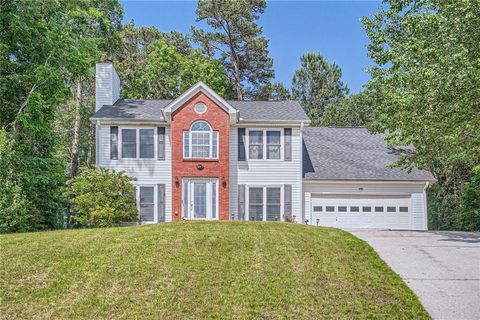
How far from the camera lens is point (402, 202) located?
19625 millimetres

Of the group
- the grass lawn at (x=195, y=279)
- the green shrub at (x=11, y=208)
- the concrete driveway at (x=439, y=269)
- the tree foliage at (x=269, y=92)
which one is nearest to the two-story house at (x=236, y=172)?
the green shrub at (x=11, y=208)

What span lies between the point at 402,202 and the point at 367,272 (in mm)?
12173

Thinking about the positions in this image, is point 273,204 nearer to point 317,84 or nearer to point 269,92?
point 269,92

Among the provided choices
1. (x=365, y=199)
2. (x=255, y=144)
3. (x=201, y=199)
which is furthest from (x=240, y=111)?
(x=365, y=199)

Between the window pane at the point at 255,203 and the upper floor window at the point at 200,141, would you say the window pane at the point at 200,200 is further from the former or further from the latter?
the window pane at the point at 255,203

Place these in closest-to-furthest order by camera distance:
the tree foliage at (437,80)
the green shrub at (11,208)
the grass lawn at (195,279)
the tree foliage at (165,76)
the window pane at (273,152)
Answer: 1. the grass lawn at (195,279)
2. the tree foliage at (437,80)
3. the green shrub at (11,208)
4. the window pane at (273,152)
5. the tree foliage at (165,76)

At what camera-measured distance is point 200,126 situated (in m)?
18.7

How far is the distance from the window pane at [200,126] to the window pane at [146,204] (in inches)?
130

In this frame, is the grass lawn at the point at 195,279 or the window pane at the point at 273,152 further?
the window pane at the point at 273,152

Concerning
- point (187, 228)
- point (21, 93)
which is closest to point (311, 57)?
point (21, 93)

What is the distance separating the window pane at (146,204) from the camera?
61.0ft

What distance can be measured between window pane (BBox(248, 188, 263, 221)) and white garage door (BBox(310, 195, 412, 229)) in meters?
2.43

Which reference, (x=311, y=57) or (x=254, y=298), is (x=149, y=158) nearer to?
(x=254, y=298)

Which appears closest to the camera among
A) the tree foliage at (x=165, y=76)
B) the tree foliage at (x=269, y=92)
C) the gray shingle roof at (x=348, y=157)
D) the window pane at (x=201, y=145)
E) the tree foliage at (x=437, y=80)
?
the tree foliage at (x=437, y=80)
